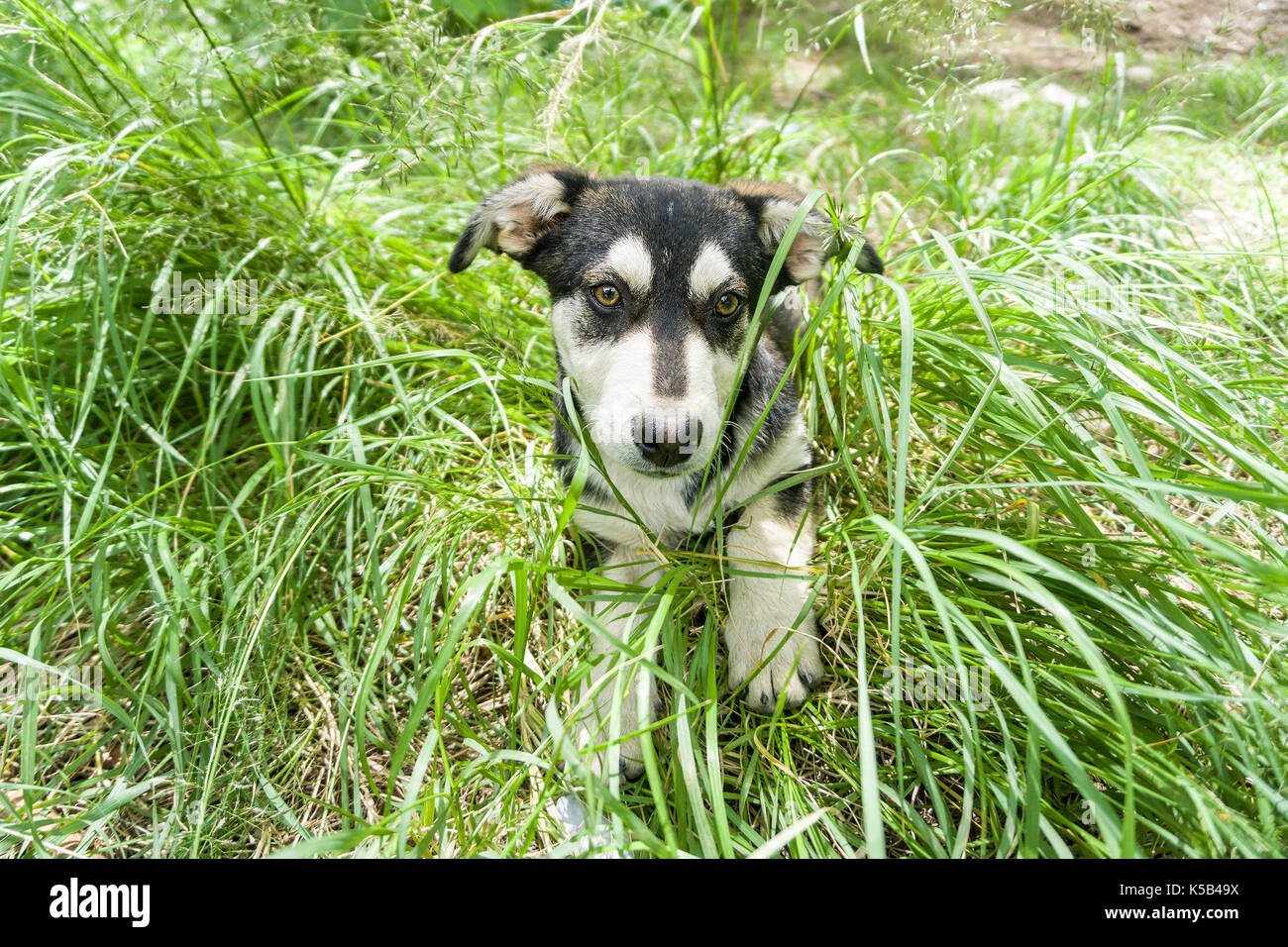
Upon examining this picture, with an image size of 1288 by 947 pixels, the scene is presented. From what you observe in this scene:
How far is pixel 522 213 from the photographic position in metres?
2.61

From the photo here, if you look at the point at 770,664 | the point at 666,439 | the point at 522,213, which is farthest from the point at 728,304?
the point at 770,664

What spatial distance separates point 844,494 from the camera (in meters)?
2.96

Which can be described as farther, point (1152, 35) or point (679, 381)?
point (1152, 35)

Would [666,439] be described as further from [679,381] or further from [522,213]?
[522,213]

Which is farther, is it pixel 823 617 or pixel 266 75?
pixel 266 75

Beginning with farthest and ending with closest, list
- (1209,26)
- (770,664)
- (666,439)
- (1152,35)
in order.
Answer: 1. (1152,35)
2. (1209,26)
3. (770,664)
4. (666,439)

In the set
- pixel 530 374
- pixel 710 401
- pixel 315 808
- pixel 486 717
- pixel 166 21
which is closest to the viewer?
pixel 710 401

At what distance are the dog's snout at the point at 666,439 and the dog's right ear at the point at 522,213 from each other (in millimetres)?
968

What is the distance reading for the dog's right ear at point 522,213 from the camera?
2.50 m

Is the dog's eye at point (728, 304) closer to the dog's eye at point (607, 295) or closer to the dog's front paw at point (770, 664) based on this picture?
the dog's eye at point (607, 295)

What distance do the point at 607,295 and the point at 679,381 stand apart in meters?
0.46
